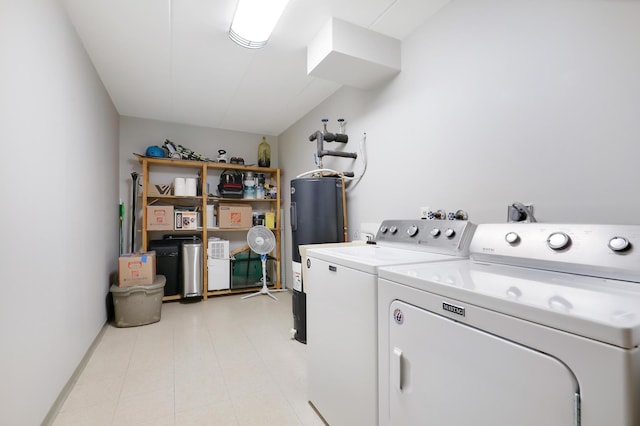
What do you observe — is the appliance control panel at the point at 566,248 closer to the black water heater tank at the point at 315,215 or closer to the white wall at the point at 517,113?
the white wall at the point at 517,113

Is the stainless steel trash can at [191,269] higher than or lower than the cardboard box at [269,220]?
lower

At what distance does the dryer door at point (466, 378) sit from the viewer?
619mm

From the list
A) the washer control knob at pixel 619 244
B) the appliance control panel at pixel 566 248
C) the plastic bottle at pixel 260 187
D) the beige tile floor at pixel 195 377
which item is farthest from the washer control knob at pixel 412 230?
the plastic bottle at pixel 260 187

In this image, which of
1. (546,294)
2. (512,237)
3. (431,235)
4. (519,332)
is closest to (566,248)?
(512,237)

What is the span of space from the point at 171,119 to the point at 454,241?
3955 mm

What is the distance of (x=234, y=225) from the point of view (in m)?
4.08

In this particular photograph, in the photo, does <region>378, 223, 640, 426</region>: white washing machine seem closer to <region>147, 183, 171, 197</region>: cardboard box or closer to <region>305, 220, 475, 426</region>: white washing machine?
<region>305, 220, 475, 426</region>: white washing machine

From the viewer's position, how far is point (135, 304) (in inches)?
113

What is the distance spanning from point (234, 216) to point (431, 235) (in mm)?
3109

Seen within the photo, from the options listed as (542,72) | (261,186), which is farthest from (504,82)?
(261,186)

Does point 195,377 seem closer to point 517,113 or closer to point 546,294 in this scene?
point 546,294

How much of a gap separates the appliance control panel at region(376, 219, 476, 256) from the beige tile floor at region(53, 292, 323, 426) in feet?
3.51

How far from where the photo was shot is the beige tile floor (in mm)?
1589

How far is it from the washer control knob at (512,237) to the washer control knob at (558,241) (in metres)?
0.11
